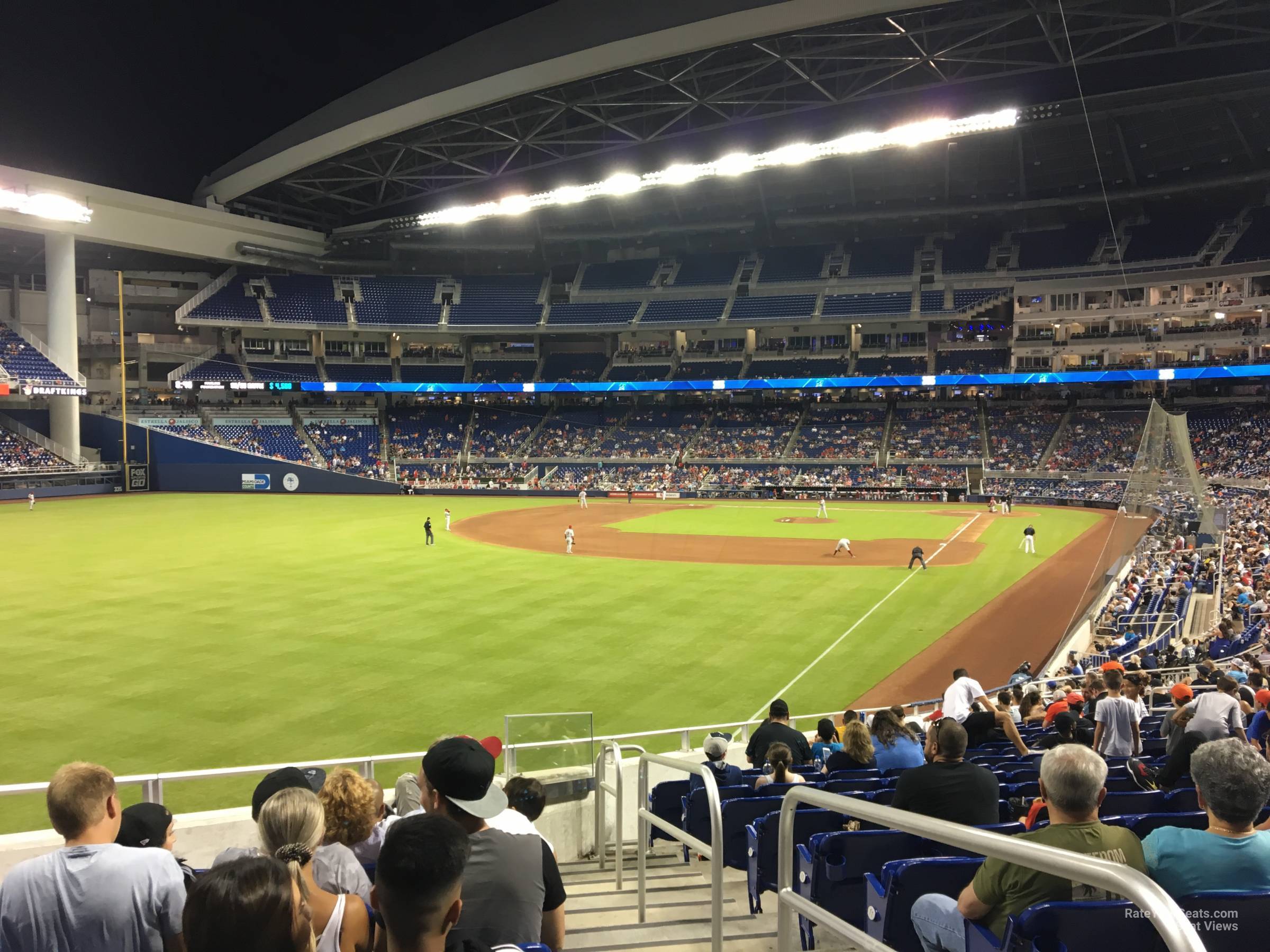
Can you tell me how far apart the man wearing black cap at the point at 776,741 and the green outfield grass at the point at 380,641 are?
5.78m

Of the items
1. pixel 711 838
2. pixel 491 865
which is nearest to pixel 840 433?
pixel 711 838

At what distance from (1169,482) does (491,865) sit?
3173cm

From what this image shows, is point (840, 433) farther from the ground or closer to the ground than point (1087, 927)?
farther from the ground

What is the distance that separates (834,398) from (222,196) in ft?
173

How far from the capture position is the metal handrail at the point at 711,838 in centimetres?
467

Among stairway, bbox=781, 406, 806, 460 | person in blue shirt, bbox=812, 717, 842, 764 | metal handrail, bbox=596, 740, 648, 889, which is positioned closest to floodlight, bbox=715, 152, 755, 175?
stairway, bbox=781, 406, 806, 460

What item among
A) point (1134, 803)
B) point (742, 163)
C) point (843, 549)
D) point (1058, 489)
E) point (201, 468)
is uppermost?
point (742, 163)

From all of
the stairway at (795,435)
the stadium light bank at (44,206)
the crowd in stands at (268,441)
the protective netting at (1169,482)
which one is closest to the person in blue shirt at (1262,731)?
the protective netting at (1169,482)

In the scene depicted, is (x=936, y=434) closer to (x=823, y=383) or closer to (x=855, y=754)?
(x=823, y=383)

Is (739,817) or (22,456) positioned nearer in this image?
(739,817)

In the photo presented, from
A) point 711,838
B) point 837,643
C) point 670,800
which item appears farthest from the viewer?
point 837,643

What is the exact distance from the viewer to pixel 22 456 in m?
57.9

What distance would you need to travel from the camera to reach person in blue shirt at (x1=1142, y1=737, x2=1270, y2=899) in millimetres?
3357

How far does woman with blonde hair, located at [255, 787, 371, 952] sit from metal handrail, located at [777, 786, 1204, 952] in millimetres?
1766
